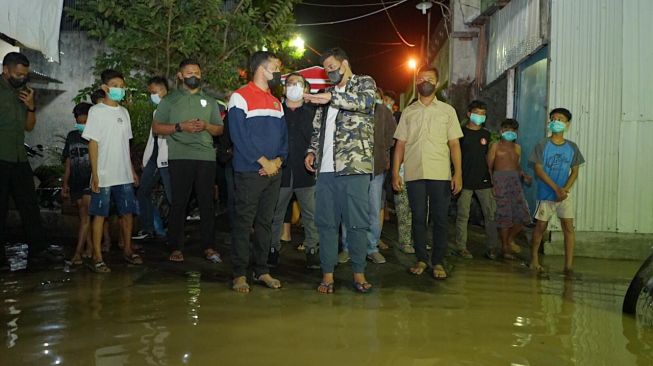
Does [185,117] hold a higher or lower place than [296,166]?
higher

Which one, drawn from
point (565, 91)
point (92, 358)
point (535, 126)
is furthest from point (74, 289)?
point (535, 126)

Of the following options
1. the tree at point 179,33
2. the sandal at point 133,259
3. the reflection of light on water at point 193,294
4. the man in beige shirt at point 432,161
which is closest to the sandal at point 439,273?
the man in beige shirt at point 432,161

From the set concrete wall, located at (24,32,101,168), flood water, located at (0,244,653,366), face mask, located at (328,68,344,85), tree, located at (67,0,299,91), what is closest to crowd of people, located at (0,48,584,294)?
face mask, located at (328,68,344,85)

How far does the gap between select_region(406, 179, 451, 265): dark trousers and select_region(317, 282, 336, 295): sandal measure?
1.32 metres

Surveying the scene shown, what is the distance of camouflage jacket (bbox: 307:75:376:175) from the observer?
4.91 metres

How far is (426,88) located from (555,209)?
209 cm

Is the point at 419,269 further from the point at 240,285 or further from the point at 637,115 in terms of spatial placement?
the point at 637,115

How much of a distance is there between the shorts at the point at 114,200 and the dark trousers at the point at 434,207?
283 centimetres

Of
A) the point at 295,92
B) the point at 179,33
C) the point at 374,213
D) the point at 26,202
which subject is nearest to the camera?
the point at 295,92

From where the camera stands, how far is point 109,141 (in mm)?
5902

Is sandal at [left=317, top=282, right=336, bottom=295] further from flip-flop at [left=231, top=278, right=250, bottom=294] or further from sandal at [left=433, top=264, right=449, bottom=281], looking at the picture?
sandal at [left=433, top=264, right=449, bottom=281]

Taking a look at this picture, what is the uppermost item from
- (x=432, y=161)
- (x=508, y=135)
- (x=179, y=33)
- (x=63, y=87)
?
(x=179, y=33)

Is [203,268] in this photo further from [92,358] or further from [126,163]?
[92,358]

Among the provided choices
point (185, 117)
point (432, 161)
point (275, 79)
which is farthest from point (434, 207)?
point (185, 117)
